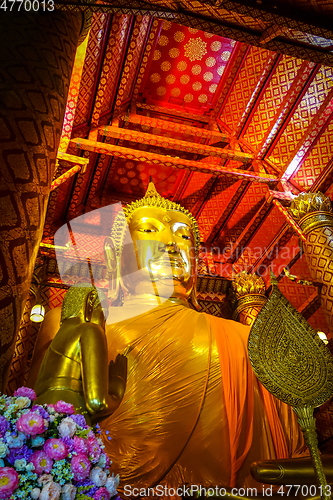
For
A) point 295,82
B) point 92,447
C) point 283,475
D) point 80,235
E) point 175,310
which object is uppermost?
point 295,82

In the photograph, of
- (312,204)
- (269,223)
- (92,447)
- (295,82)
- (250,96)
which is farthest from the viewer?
(269,223)

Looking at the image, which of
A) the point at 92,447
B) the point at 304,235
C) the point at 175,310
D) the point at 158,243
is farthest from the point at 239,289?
the point at 92,447

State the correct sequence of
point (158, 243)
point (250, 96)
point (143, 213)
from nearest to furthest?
point (158, 243), point (143, 213), point (250, 96)

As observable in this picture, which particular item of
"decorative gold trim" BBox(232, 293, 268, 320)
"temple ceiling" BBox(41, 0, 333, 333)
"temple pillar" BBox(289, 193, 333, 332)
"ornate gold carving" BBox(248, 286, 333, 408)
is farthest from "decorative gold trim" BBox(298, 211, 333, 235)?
"ornate gold carving" BBox(248, 286, 333, 408)

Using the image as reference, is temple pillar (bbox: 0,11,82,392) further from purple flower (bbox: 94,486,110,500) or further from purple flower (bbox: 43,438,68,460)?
purple flower (bbox: 94,486,110,500)

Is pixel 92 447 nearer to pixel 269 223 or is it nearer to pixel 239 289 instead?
pixel 239 289

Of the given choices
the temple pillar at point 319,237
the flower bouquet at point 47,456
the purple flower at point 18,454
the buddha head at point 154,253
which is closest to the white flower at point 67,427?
the flower bouquet at point 47,456

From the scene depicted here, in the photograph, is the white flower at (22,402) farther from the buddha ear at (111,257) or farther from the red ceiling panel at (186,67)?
the red ceiling panel at (186,67)

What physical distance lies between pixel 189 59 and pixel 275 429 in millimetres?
4950

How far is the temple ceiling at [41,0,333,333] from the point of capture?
15.2ft

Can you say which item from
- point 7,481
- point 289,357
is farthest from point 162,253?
point 7,481

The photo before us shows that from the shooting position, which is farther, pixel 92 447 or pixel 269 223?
pixel 269 223

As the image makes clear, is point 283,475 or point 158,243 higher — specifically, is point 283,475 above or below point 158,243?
above

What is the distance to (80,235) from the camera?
220 inches
